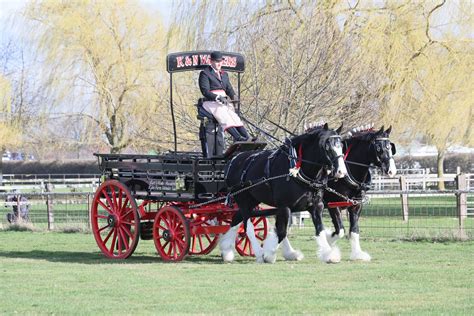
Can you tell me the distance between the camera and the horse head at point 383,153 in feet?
50.3

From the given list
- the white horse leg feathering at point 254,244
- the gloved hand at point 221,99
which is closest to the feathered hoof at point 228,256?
the white horse leg feathering at point 254,244

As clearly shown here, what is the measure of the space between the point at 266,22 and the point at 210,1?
4469mm

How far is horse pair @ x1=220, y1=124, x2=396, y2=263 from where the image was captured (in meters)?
14.0

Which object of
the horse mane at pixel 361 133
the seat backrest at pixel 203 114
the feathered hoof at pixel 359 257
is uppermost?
the seat backrest at pixel 203 114

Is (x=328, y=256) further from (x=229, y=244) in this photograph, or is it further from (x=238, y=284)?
(x=238, y=284)

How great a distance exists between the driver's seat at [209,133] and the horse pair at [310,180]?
0.53m

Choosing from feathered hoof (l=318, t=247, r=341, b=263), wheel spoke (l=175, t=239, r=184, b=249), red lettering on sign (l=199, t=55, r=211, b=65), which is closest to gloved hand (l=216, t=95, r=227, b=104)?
red lettering on sign (l=199, t=55, r=211, b=65)

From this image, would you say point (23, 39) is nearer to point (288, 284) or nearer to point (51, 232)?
point (51, 232)

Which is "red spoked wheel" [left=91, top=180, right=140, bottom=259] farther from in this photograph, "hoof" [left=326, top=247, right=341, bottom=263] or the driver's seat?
"hoof" [left=326, top=247, right=341, bottom=263]

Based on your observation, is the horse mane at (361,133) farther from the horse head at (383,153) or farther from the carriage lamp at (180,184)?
the carriage lamp at (180,184)

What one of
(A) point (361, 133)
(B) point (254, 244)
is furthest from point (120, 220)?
(A) point (361, 133)

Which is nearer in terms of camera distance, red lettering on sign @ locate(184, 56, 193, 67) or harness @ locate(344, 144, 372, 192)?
harness @ locate(344, 144, 372, 192)

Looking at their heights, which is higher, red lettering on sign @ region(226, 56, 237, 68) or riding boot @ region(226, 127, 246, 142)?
red lettering on sign @ region(226, 56, 237, 68)

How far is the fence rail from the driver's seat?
12.6 feet
